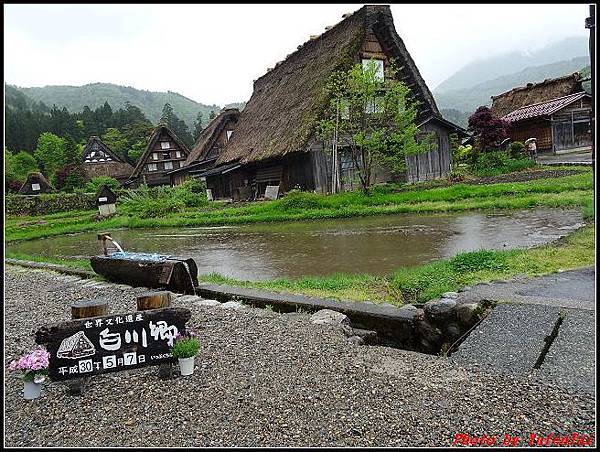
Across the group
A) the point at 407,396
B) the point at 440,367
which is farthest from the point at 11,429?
the point at 440,367

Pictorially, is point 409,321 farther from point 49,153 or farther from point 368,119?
point 49,153

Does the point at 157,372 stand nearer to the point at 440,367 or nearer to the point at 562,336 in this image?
Result: the point at 440,367

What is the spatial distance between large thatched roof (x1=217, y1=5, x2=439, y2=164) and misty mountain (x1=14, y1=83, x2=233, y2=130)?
78900 millimetres

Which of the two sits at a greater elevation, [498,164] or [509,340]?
[498,164]

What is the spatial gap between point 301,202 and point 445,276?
10.2 metres

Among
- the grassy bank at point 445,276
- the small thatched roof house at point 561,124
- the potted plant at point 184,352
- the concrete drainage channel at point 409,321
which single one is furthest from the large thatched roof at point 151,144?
the potted plant at point 184,352

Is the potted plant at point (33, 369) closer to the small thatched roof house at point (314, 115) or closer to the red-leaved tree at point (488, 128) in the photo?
Answer: the small thatched roof house at point (314, 115)

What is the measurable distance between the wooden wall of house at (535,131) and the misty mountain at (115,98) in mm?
82258

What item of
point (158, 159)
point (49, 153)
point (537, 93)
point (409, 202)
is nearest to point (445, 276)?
point (409, 202)

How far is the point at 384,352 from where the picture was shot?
3781mm

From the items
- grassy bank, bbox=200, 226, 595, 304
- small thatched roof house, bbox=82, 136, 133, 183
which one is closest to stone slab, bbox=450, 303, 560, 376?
grassy bank, bbox=200, 226, 595, 304

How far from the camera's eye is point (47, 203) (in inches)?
1304

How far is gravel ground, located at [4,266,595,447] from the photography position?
259 centimetres

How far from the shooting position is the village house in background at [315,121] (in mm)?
18625
